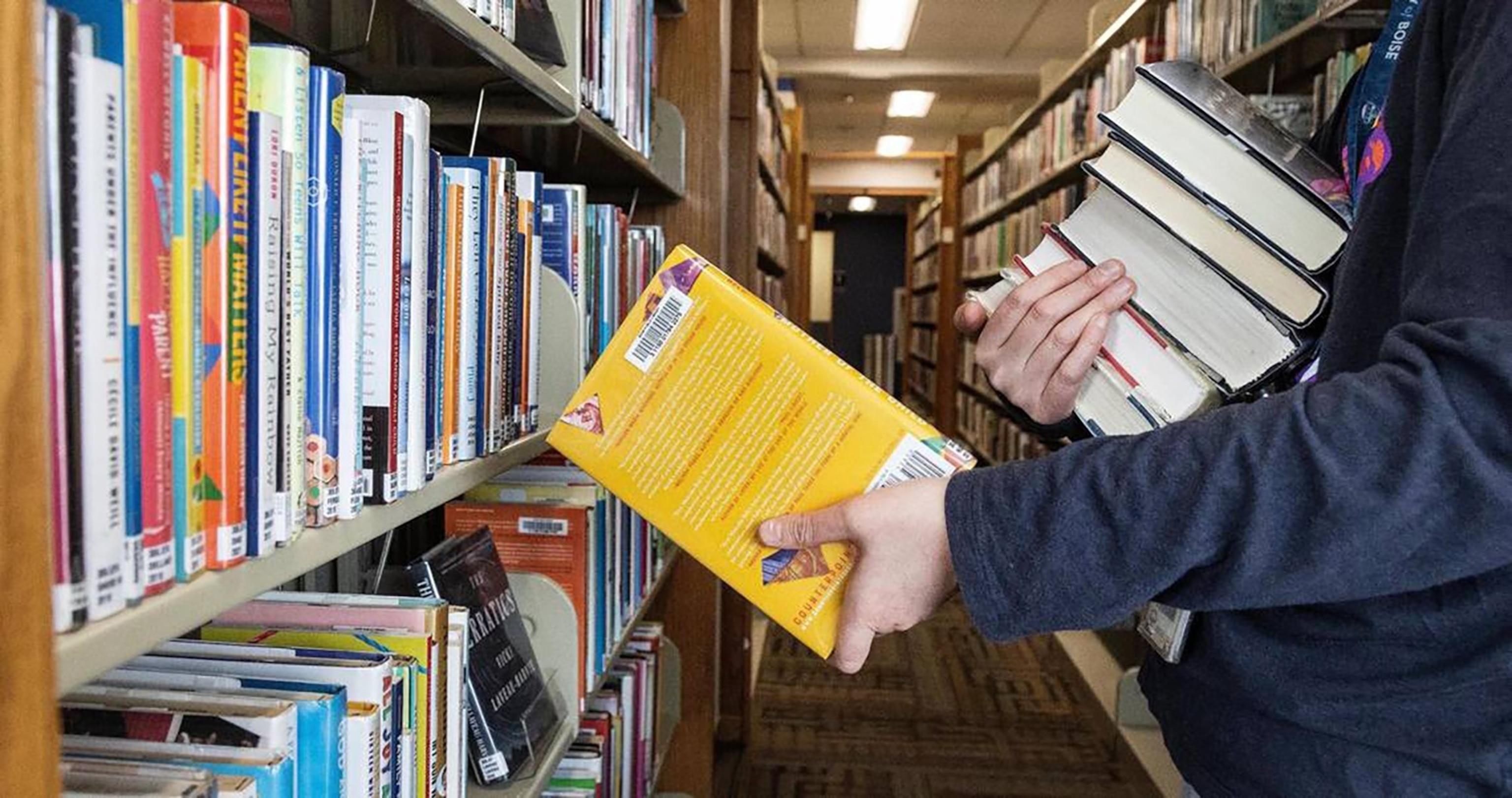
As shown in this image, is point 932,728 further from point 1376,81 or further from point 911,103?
point 911,103

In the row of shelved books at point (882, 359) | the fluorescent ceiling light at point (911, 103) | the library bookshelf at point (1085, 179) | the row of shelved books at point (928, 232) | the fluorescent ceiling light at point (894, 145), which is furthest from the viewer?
the row of shelved books at point (882, 359)

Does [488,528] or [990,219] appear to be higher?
[990,219]

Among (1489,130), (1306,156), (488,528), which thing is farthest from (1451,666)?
(488,528)

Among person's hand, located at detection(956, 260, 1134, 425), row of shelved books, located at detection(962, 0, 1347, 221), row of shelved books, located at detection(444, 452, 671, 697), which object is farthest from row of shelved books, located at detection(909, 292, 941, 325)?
person's hand, located at detection(956, 260, 1134, 425)

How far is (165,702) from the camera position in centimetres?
63

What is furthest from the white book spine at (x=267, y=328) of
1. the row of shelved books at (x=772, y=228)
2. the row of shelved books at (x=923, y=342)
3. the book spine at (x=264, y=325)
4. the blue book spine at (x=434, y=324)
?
the row of shelved books at (x=923, y=342)

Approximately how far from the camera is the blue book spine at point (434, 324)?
79 centimetres

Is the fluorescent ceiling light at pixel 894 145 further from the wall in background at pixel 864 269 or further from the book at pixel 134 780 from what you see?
the book at pixel 134 780

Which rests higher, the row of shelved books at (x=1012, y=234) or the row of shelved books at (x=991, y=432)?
the row of shelved books at (x=1012, y=234)

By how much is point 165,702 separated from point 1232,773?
72cm

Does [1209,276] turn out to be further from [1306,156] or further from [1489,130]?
[1489,130]

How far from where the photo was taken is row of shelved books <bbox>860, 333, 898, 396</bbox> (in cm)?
→ 1135

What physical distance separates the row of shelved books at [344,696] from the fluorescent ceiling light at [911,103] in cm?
697

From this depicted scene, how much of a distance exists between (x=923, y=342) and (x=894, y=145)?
2007 mm
